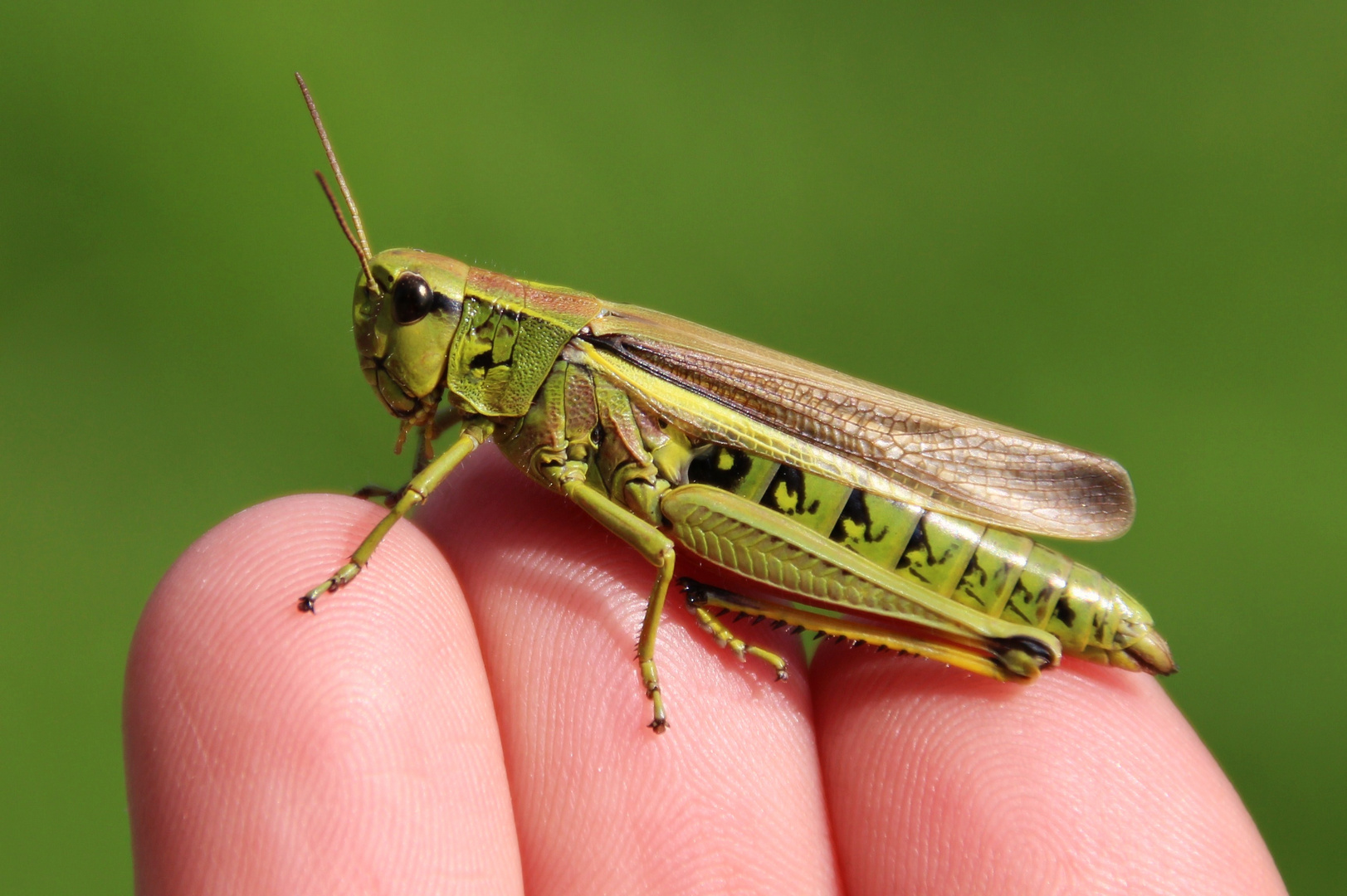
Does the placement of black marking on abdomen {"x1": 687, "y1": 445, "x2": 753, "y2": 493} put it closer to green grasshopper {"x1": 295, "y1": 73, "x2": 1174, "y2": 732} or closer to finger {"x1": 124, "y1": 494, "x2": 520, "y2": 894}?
green grasshopper {"x1": 295, "y1": 73, "x2": 1174, "y2": 732}

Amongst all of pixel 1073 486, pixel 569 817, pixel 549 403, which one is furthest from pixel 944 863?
pixel 549 403

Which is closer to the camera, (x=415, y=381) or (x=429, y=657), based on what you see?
(x=429, y=657)

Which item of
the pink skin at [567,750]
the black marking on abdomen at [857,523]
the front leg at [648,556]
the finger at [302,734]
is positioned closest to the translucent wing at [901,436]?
the black marking on abdomen at [857,523]

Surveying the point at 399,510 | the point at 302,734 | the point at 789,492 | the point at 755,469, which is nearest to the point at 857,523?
the point at 789,492

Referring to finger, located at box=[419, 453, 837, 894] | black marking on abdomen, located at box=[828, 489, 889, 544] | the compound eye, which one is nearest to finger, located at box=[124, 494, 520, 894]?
finger, located at box=[419, 453, 837, 894]

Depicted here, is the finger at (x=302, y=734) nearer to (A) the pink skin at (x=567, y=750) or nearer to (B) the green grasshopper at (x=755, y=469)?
(A) the pink skin at (x=567, y=750)

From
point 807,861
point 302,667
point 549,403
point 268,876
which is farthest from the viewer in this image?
point 549,403

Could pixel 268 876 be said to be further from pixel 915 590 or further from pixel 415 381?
pixel 915 590

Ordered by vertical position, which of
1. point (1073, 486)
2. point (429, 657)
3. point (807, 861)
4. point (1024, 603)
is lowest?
point (807, 861)
